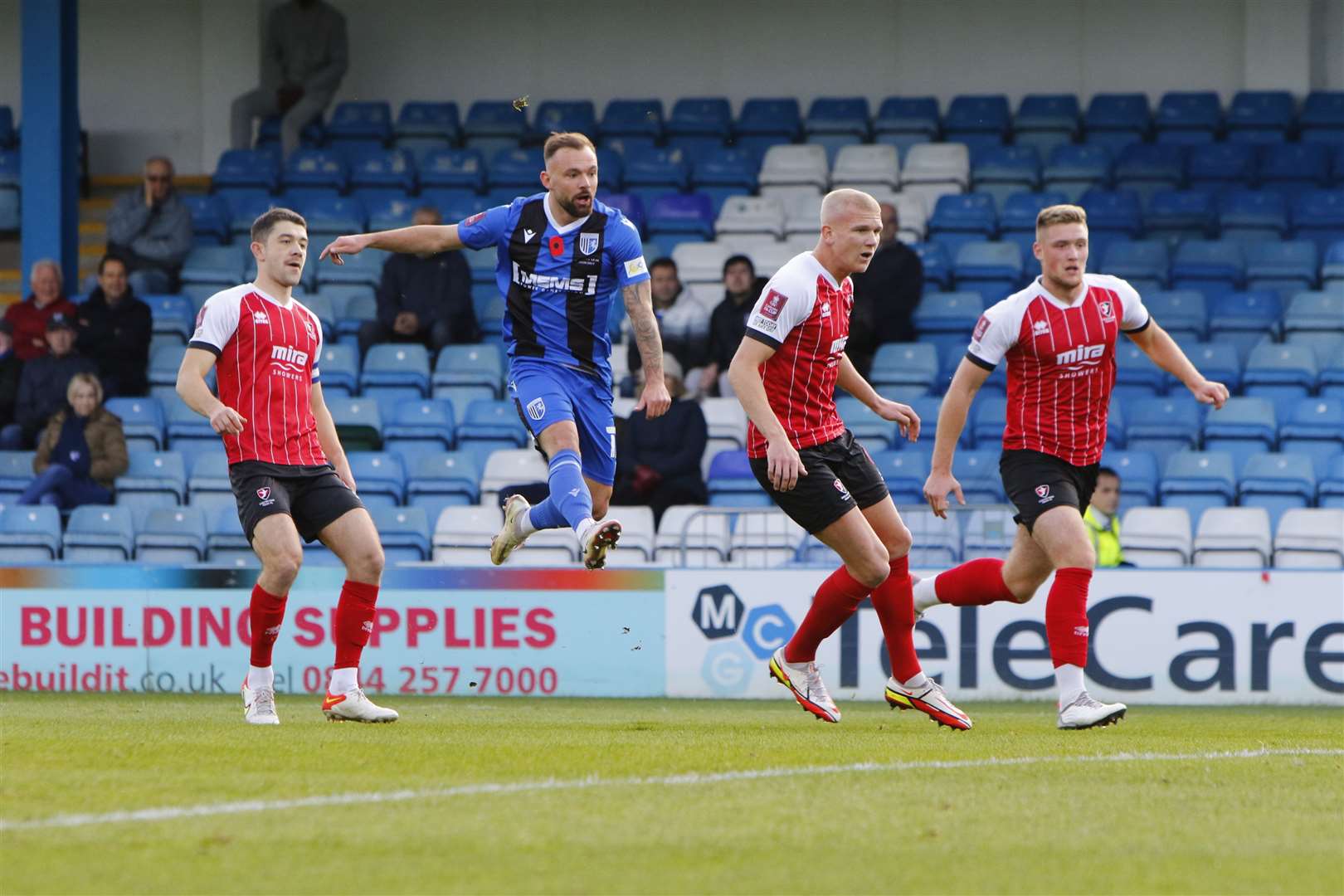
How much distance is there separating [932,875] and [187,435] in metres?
12.3

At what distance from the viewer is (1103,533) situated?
12617 millimetres

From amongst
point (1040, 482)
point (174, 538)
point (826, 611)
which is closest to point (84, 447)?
point (174, 538)

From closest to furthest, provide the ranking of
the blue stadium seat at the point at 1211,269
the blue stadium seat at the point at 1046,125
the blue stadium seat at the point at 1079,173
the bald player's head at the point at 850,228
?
the bald player's head at the point at 850,228, the blue stadium seat at the point at 1211,269, the blue stadium seat at the point at 1079,173, the blue stadium seat at the point at 1046,125

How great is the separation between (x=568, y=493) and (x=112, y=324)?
30.7ft

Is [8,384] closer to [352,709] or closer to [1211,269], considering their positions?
[352,709]

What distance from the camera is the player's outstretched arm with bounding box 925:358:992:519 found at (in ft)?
26.0

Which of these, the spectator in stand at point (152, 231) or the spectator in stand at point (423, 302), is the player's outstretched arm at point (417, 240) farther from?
the spectator in stand at point (152, 231)

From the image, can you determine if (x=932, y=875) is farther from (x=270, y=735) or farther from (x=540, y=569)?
(x=540, y=569)

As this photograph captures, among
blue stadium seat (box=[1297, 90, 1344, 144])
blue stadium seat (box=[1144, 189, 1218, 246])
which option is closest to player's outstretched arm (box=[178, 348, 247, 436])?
blue stadium seat (box=[1144, 189, 1218, 246])

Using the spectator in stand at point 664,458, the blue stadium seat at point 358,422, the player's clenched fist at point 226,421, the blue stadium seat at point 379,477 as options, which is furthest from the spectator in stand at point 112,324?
the player's clenched fist at point 226,421

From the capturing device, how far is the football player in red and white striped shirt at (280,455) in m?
7.88

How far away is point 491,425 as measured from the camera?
50.2 feet

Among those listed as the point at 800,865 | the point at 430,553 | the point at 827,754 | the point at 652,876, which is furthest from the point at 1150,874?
the point at 430,553

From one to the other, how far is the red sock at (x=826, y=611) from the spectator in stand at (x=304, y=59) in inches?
521
